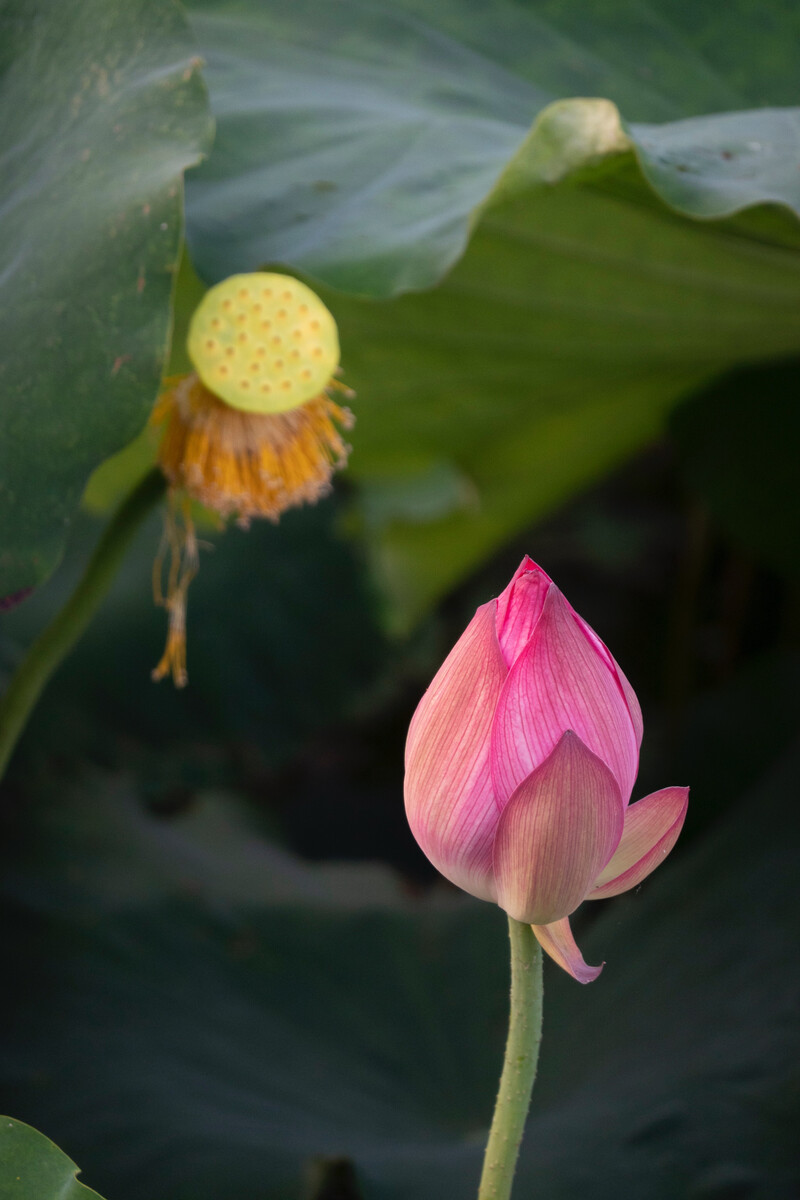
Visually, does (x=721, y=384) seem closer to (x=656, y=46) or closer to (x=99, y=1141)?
(x=656, y=46)

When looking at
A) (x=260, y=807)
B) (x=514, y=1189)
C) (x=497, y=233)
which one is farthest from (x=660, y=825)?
(x=260, y=807)

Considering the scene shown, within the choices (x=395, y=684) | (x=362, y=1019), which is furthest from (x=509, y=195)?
(x=395, y=684)

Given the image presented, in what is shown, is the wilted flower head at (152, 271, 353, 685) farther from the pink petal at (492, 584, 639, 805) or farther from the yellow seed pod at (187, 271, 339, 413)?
the pink petal at (492, 584, 639, 805)

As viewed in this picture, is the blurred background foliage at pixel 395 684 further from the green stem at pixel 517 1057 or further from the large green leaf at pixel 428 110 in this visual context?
the green stem at pixel 517 1057

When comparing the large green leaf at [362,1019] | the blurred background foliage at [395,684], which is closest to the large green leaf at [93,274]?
the blurred background foliage at [395,684]

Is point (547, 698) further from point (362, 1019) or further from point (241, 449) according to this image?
point (362, 1019)

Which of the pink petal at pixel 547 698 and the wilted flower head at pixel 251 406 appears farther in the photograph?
the wilted flower head at pixel 251 406

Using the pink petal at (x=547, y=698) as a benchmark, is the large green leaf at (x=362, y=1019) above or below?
below
